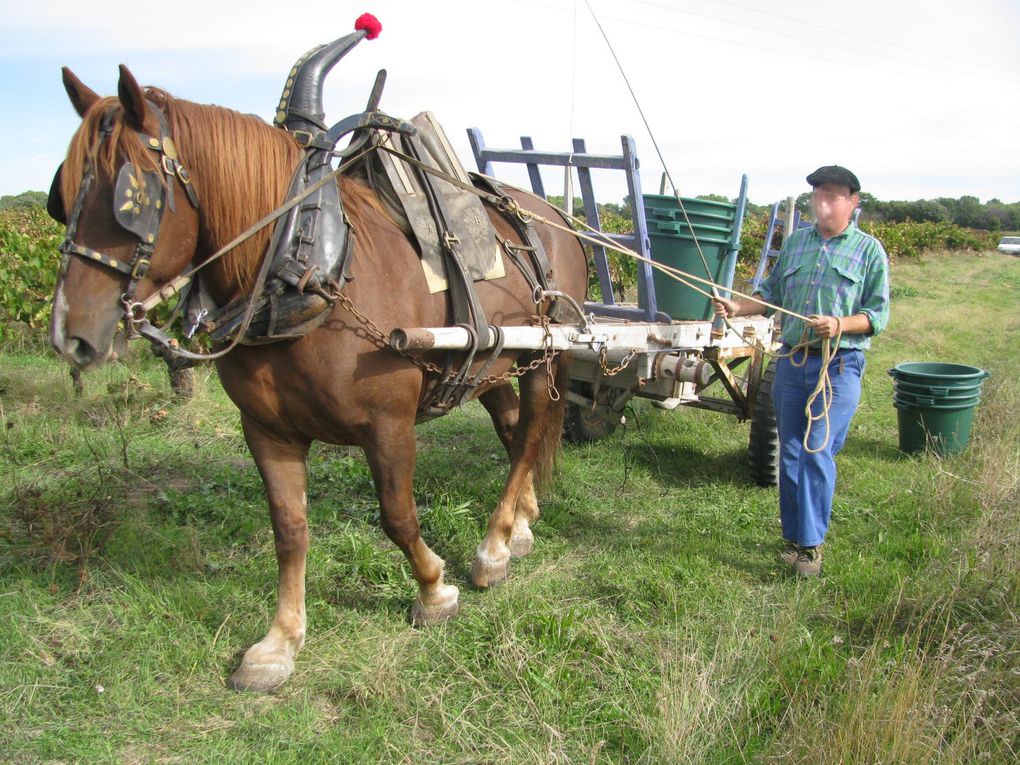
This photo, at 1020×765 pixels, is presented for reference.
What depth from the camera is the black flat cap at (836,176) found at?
11.1 ft

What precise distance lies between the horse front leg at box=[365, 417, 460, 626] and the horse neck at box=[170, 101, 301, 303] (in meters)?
0.76

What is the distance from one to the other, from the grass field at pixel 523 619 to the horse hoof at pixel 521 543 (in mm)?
111

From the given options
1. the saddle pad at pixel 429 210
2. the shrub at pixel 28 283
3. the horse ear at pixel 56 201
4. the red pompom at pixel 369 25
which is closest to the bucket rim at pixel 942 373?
the saddle pad at pixel 429 210

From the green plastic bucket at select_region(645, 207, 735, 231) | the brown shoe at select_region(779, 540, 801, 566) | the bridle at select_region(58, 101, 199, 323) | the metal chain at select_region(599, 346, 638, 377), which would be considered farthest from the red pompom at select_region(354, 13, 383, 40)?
the brown shoe at select_region(779, 540, 801, 566)

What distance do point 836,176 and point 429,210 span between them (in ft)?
6.07

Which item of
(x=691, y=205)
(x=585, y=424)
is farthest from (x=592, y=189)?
(x=585, y=424)

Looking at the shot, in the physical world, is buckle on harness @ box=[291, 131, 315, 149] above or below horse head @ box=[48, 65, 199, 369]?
above

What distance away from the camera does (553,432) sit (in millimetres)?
4246

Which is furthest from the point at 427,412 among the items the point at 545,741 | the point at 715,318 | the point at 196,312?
the point at 715,318

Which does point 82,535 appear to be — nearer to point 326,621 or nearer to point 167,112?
point 326,621

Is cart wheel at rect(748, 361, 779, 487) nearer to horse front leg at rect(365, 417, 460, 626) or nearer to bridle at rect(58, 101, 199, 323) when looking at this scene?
horse front leg at rect(365, 417, 460, 626)

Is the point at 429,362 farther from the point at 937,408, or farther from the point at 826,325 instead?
the point at 937,408

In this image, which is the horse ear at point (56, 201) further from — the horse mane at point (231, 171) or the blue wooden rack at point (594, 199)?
the blue wooden rack at point (594, 199)

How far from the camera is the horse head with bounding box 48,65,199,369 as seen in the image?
2.12 m
